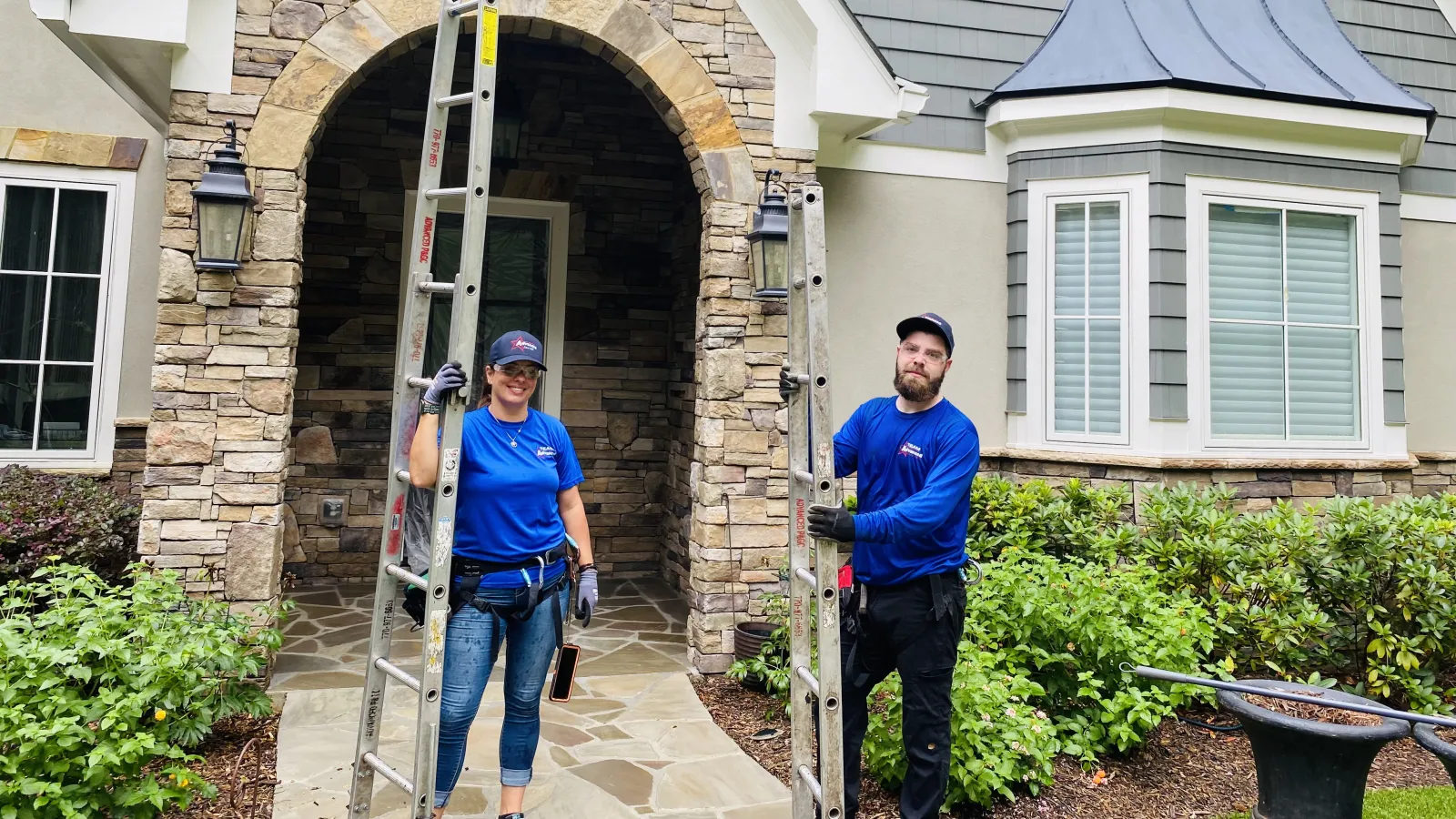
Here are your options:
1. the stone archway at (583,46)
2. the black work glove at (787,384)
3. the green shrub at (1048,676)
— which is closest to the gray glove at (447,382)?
the black work glove at (787,384)

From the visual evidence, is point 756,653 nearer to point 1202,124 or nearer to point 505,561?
point 505,561

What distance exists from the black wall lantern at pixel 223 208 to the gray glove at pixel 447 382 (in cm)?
256

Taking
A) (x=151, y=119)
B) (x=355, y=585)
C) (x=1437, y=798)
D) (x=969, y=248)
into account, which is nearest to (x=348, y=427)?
(x=355, y=585)

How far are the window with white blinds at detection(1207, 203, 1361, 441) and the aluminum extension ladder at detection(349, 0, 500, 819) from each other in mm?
5359

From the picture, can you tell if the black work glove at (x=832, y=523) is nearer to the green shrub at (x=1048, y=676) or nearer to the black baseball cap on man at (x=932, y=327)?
the black baseball cap on man at (x=932, y=327)

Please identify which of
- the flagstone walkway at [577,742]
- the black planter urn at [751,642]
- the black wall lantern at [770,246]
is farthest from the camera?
the black wall lantern at [770,246]

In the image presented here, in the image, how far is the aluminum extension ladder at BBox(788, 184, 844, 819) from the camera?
2.41 meters

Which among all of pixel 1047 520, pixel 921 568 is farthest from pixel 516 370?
pixel 1047 520

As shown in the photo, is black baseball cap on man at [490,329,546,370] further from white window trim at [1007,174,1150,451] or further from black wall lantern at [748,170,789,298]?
white window trim at [1007,174,1150,451]

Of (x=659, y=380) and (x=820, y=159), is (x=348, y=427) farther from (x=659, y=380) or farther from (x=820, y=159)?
(x=820, y=159)

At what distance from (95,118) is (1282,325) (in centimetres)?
815

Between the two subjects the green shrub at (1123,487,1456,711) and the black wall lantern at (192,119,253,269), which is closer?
the black wall lantern at (192,119,253,269)

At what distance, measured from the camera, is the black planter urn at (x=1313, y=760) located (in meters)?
2.71

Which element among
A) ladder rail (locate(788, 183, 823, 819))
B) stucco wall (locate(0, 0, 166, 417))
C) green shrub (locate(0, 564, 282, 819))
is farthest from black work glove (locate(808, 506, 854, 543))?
stucco wall (locate(0, 0, 166, 417))
